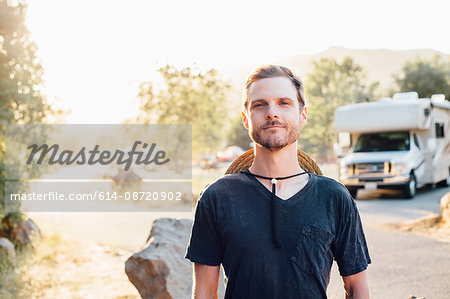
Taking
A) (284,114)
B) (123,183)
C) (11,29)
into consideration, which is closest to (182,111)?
(123,183)

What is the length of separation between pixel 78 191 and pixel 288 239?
22.1 metres

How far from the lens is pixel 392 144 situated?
15.6 metres

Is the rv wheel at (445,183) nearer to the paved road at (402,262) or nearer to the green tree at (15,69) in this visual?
the paved road at (402,262)

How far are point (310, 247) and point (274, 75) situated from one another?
68cm

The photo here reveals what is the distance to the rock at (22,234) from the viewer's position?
9.08 meters

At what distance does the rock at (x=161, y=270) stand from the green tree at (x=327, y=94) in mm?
34699

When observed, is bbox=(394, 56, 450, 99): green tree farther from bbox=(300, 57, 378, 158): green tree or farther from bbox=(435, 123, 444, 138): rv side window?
bbox=(435, 123, 444, 138): rv side window

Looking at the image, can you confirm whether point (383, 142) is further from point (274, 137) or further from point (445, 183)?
point (274, 137)

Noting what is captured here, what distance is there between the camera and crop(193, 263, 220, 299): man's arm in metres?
2.05

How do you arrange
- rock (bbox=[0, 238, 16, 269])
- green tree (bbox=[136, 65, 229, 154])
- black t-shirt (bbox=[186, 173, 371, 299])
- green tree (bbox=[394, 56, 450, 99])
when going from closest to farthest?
black t-shirt (bbox=[186, 173, 371, 299]) → rock (bbox=[0, 238, 16, 269]) → green tree (bbox=[136, 65, 229, 154]) → green tree (bbox=[394, 56, 450, 99])

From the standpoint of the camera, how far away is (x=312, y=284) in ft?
6.38

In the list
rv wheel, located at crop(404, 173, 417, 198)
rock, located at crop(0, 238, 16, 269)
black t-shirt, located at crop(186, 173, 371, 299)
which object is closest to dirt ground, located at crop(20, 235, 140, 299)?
rock, located at crop(0, 238, 16, 269)

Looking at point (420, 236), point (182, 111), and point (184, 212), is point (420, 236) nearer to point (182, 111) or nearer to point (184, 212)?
point (184, 212)

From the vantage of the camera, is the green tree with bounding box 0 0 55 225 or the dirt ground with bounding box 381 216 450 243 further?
the dirt ground with bounding box 381 216 450 243
